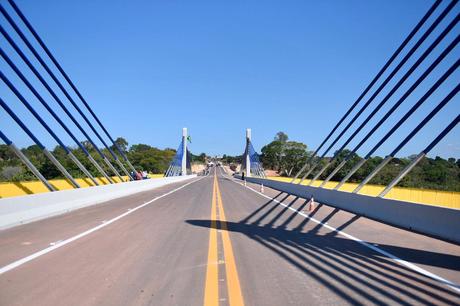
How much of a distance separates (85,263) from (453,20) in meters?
14.2

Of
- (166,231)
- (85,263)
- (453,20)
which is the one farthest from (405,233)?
(85,263)

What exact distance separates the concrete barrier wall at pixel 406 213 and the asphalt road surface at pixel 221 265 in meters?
0.57

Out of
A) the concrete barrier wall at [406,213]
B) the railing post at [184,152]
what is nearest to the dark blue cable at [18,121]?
the concrete barrier wall at [406,213]

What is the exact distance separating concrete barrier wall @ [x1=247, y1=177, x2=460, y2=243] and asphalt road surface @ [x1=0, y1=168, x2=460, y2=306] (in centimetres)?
57

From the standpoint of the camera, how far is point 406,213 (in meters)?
13.6

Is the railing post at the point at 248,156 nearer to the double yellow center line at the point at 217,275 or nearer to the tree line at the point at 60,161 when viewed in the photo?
the tree line at the point at 60,161

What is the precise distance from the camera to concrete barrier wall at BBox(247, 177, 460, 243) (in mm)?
11164

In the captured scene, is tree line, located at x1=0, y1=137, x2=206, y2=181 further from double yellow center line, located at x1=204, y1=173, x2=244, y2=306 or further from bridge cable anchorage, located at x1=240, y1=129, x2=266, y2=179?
double yellow center line, located at x1=204, y1=173, x2=244, y2=306

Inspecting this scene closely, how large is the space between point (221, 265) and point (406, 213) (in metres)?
8.49

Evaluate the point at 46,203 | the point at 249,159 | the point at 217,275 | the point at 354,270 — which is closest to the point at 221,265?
the point at 217,275

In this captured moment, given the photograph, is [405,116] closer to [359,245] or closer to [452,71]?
[452,71]

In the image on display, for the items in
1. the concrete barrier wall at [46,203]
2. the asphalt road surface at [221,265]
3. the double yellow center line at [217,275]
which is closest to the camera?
the double yellow center line at [217,275]

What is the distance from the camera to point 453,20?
1477 cm

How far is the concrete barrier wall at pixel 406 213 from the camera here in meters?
11.2
